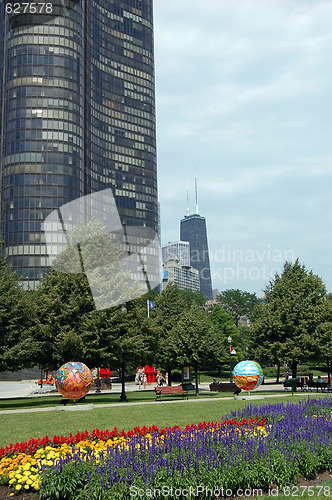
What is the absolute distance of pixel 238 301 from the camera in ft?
387

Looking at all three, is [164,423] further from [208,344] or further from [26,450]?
[208,344]

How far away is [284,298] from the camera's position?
4478 centimetres

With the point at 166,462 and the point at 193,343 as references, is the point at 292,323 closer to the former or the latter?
the point at 193,343

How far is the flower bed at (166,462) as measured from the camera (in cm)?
852

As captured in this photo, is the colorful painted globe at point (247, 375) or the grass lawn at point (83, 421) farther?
the colorful painted globe at point (247, 375)

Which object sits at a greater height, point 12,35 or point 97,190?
point 12,35

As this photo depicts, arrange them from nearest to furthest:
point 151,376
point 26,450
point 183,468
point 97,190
→ point 183,468 < point 26,450 < point 151,376 < point 97,190

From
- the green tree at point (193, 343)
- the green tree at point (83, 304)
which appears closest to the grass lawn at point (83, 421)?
the green tree at point (83, 304)

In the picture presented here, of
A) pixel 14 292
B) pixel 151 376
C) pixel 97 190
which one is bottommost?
pixel 151 376

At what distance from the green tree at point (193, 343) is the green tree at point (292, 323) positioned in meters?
7.03

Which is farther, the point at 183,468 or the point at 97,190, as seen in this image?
the point at 97,190

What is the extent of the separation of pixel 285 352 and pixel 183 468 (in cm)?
3542

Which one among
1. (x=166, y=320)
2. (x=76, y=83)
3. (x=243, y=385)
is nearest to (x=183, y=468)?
(x=243, y=385)

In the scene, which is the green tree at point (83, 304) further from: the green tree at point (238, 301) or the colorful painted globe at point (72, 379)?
the green tree at point (238, 301)
